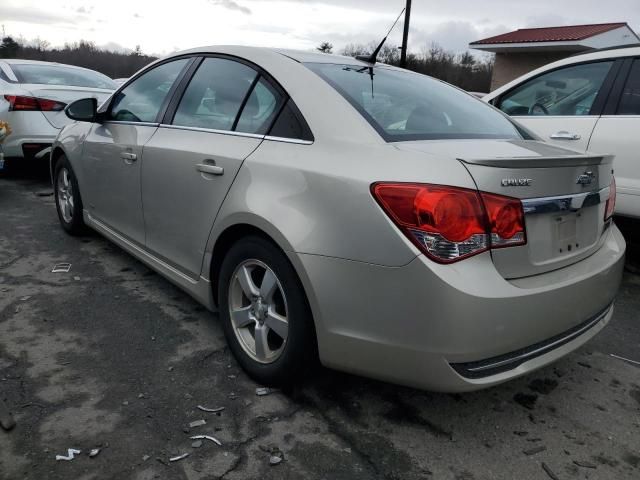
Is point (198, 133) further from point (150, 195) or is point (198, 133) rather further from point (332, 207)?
point (332, 207)

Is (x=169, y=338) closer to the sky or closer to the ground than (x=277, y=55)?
closer to the ground

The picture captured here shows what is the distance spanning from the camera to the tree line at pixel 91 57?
35094mm

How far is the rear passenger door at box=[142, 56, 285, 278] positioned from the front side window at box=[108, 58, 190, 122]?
0.68 feet

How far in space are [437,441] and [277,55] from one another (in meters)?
1.94

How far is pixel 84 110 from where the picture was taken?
400cm

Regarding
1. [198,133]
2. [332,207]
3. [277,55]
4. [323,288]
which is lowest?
[323,288]

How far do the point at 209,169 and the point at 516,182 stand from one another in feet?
4.75

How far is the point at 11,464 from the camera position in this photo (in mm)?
1964

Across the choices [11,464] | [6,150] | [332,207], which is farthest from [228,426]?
[6,150]

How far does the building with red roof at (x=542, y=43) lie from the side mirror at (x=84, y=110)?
23.4m

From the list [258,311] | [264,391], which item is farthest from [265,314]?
[264,391]

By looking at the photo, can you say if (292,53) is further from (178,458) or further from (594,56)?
(594,56)

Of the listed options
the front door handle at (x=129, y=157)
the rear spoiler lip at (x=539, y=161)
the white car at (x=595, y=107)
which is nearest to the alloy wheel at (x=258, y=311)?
the rear spoiler lip at (x=539, y=161)

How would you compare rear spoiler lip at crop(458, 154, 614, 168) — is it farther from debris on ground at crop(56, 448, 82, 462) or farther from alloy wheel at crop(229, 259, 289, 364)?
debris on ground at crop(56, 448, 82, 462)
